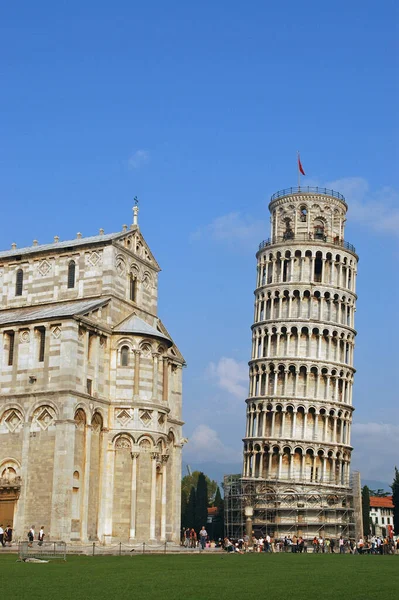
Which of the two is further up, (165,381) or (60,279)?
(60,279)

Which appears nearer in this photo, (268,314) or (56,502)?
(56,502)

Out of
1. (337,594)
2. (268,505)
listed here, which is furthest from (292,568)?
(268,505)

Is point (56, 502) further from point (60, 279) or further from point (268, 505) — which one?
point (268, 505)

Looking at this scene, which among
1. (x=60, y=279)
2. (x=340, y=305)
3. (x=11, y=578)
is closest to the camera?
(x=11, y=578)

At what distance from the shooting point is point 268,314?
91.0m

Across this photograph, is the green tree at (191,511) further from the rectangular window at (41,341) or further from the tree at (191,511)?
the rectangular window at (41,341)

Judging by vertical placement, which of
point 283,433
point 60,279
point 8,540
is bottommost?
point 8,540

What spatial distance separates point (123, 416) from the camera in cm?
5131

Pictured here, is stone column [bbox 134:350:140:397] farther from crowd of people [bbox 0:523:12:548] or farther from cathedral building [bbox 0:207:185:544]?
crowd of people [bbox 0:523:12:548]

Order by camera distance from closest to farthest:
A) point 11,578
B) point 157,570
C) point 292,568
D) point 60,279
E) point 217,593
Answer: point 217,593, point 11,578, point 157,570, point 292,568, point 60,279

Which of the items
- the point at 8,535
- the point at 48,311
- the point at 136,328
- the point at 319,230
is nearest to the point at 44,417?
the point at 8,535

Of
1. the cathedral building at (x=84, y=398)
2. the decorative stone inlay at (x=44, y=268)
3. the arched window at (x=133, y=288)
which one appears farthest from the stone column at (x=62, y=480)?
the decorative stone inlay at (x=44, y=268)

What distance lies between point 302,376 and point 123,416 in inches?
1544

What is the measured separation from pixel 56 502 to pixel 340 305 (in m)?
50.0
